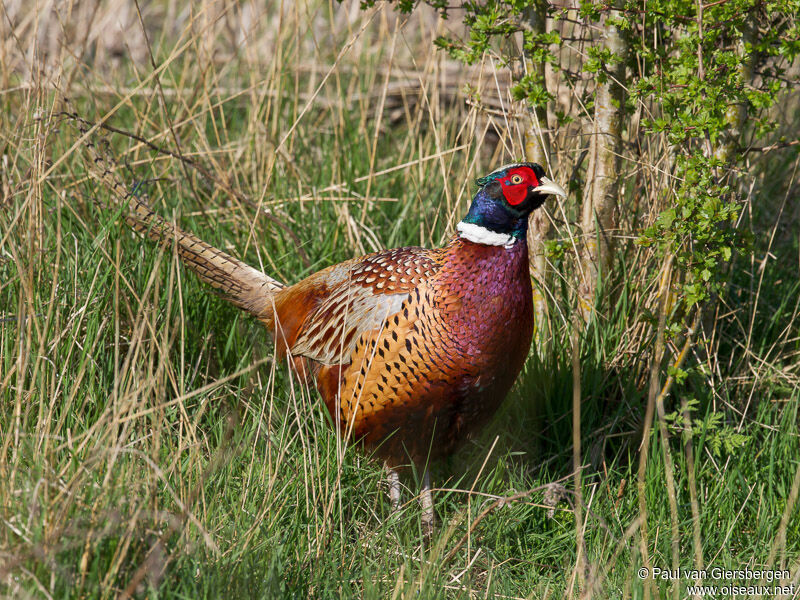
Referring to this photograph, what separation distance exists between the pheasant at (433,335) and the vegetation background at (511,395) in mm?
162

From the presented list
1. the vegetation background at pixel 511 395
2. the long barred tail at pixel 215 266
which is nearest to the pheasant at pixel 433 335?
the vegetation background at pixel 511 395

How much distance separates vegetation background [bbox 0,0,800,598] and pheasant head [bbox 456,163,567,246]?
1.49ft

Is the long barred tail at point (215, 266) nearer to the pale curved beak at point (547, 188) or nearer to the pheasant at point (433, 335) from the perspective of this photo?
the pheasant at point (433, 335)

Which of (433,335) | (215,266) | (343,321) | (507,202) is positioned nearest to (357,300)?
(343,321)

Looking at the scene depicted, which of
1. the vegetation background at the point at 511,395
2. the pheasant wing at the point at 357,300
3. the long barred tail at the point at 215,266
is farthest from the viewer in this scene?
the long barred tail at the point at 215,266

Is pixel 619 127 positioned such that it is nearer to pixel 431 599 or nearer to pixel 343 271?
pixel 343 271

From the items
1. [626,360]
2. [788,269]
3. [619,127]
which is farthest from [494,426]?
[788,269]

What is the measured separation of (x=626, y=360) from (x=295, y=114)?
2157 mm

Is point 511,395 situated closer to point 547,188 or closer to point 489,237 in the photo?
point 489,237

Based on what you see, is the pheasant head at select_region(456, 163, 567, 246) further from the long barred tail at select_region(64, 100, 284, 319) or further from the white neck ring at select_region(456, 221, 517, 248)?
the long barred tail at select_region(64, 100, 284, 319)

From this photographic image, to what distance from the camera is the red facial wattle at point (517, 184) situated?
2.62 meters

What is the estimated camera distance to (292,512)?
2.57 meters

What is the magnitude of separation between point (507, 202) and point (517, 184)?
0.22 feet

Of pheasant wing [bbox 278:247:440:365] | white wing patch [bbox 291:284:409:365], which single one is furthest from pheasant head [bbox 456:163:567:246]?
white wing patch [bbox 291:284:409:365]
